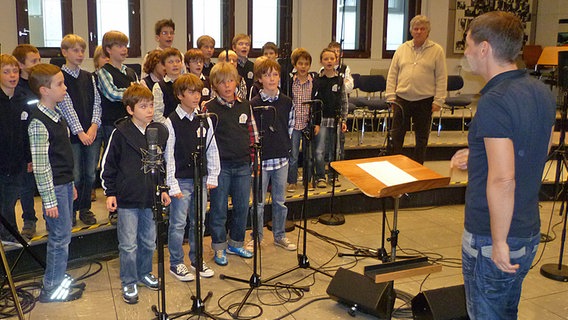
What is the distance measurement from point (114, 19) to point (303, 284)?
241 inches

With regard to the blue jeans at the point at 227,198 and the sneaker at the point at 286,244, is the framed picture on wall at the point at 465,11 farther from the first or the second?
the blue jeans at the point at 227,198

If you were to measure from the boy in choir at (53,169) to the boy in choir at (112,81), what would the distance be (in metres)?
0.79

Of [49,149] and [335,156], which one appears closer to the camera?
[49,149]

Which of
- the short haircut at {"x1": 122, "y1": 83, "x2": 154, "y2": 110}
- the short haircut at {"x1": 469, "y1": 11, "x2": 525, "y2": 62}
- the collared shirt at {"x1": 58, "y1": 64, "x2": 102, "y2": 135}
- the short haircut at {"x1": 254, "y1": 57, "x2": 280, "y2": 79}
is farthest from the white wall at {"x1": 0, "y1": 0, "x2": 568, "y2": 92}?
the short haircut at {"x1": 469, "y1": 11, "x2": 525, "y2": 62}

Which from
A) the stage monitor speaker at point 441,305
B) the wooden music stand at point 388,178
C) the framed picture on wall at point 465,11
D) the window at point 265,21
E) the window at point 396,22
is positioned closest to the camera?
the wooden music stand at point 388,178

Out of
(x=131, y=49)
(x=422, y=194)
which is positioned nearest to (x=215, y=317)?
(x=422, y=194)

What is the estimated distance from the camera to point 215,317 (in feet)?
10.6

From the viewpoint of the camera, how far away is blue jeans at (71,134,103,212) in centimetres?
420

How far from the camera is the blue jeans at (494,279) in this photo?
196cm

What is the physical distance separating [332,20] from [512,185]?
8.34m

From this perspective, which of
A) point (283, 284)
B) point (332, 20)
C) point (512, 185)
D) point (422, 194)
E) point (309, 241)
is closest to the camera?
point (512, 185)

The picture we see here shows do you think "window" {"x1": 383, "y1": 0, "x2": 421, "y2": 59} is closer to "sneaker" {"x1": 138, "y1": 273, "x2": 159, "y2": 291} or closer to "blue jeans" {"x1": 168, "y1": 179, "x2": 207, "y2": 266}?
"blue jeans" {"x1": 168, "y1": 179, "x2": 207, "y2": 266}

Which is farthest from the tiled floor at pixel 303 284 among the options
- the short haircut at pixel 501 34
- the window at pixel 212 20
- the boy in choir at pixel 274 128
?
the window at pixel 212 20

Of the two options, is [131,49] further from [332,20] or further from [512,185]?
[512,185]
